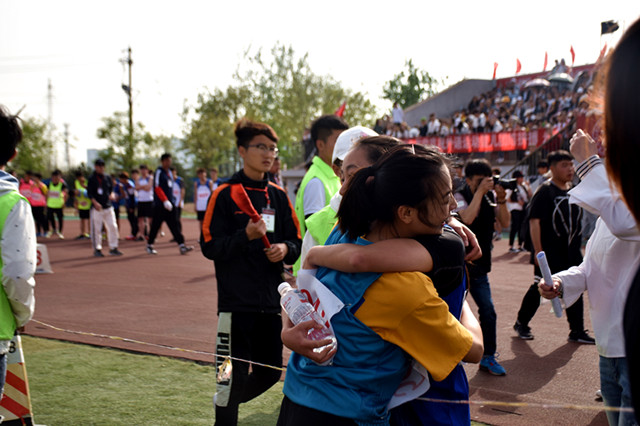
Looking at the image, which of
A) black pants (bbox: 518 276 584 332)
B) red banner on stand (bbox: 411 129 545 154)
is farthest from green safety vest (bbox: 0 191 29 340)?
red banner on stand (bbox: 411 129 545 154)

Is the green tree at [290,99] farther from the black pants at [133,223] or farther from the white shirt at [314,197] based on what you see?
the white shirt at [314,197]

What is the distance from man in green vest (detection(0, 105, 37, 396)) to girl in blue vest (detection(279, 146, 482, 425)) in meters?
1.93

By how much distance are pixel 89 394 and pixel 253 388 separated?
5.46ft

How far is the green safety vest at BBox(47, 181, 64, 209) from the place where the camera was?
19.5 meters

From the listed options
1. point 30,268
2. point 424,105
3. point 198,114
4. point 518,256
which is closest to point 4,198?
point 30,268

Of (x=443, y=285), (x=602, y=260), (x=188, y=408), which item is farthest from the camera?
(x=188, y=408)

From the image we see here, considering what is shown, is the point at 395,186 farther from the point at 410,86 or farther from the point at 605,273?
the point at 410,86

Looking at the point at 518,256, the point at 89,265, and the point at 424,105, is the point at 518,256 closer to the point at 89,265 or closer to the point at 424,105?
the point at 89,265

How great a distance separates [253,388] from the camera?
395 cm

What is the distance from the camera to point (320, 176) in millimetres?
4395

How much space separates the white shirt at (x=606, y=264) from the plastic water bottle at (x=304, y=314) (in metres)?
1.70

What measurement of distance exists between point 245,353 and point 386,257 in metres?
2.35

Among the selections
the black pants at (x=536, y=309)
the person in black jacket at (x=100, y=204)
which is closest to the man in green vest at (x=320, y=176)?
the black pants at (x=536, y=309)

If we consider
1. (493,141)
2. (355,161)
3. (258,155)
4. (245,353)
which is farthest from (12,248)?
(493,141)
